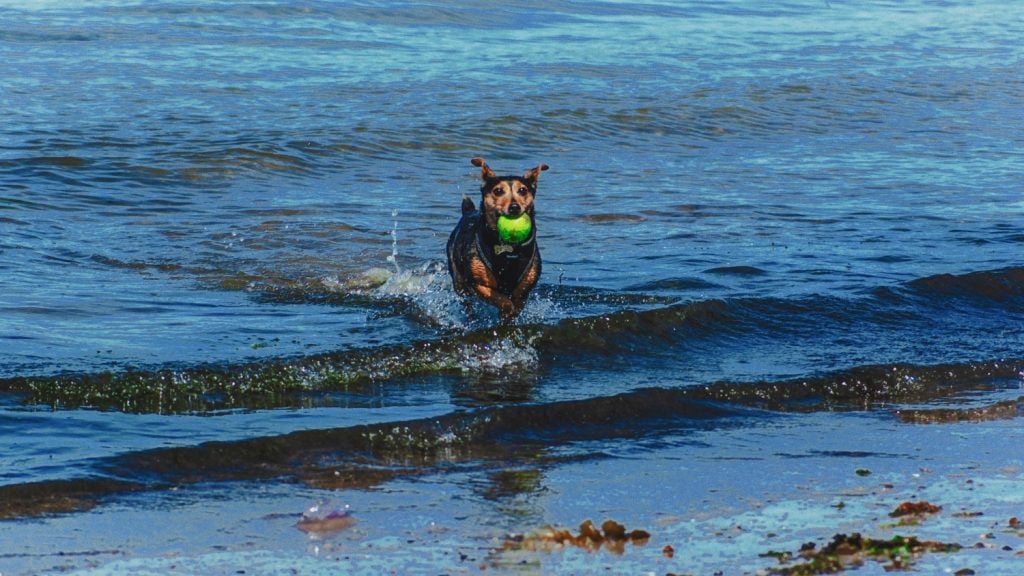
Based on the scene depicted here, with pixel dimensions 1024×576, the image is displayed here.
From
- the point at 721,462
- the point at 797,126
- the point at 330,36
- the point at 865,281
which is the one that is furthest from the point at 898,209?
the point at 330,36

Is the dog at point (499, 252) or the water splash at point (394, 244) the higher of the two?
the dog at point (499, 252)

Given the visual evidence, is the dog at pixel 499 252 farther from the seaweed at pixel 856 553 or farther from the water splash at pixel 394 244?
the seaweed at pixel 856 553

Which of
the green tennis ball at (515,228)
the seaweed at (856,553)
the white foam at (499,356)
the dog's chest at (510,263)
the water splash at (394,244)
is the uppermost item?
the green tennis ball at (515,228)

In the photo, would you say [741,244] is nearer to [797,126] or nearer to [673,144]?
[673,144]

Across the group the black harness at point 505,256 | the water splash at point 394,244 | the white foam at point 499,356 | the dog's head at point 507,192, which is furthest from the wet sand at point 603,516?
the water splash at point 394,244

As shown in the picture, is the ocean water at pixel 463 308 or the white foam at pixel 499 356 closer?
the ocean water at pixel 463 308

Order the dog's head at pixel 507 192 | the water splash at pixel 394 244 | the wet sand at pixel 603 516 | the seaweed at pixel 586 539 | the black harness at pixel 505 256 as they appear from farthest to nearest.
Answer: the water splash at pixel 394 244 → the black harness at pixel 505 256 → the dog's head at pixel 507 192 → the seaweed at pixel 586 539 → the wet sand at pixel 603 516

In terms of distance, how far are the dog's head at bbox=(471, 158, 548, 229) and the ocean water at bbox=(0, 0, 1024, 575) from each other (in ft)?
2.66

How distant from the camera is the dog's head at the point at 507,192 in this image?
9.29 m

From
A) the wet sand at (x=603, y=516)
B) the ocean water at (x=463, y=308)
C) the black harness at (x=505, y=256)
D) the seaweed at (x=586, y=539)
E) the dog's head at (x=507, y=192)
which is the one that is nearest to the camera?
the wet sand at (x=603, y=516)

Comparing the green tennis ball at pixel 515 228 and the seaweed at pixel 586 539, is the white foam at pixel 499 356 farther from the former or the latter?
the seaweed at pixel 586 539

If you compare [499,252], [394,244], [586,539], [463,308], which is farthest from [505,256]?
[586,539]

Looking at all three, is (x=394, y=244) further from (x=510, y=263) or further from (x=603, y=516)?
(x=603, y=516)

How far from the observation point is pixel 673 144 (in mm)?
18344
